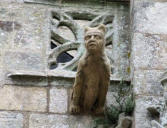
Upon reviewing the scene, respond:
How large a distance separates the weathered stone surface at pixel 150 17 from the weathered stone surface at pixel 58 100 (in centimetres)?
80

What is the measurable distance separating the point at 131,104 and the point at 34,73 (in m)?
0.89

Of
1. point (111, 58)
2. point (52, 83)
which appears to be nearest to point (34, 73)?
point (52, 83)

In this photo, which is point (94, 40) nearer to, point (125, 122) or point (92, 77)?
point (92, 77)

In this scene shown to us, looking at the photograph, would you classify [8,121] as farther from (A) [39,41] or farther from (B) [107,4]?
(B) [107,4]

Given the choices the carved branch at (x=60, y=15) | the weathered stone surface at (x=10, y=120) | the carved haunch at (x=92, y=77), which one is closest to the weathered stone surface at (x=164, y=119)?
the carved haunch at (x=92, y=77)

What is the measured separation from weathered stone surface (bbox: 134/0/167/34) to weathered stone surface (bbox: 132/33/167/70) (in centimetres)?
6

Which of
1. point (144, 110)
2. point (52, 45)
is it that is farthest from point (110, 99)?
point (52, 45)

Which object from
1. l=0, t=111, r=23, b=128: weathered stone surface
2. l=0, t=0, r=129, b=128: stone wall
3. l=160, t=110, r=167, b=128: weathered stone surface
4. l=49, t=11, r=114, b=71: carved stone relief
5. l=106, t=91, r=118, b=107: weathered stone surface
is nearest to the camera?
l=160, t=110, r=167, b=128: weathered stone surface

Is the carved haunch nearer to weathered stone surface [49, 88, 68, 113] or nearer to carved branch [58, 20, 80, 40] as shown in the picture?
weathered stone surface [49, 88, 68, 113]

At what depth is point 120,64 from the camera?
8.34 meters

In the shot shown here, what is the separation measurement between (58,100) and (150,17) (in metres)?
1.04

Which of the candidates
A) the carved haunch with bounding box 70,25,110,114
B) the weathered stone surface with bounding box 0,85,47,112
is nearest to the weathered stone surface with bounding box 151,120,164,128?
the carved haunch with bounding box 70,25,110,114

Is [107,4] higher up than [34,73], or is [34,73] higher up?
[107,4]

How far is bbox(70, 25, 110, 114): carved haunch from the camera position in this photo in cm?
752
